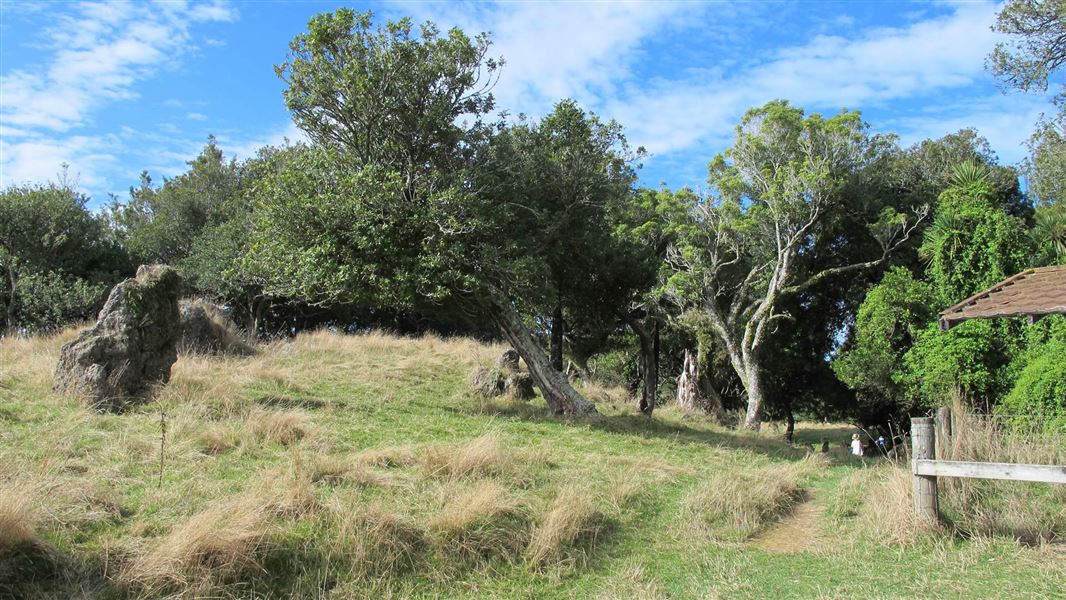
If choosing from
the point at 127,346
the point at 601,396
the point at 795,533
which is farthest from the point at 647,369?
the point at 127,346

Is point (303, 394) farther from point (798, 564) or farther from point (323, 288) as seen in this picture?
point (798, 564)

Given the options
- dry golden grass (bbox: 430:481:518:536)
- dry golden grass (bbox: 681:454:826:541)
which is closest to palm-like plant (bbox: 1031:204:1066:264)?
dry golden grass (bbox: 681:454:826:541)

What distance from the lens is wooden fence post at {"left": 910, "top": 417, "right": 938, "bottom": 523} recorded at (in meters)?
7.72

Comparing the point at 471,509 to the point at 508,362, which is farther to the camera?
the point at 508,362

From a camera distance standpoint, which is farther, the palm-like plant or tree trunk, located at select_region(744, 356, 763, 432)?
tree trunk, located at select_region(744, 356, 763, 432)

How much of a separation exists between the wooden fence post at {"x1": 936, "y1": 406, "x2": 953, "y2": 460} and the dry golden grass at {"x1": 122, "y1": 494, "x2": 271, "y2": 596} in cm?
835

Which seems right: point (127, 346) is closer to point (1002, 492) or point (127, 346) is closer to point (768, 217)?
point (1002, 492)

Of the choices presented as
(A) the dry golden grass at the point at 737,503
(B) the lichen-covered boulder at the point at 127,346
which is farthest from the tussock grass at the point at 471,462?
(B) the lichen-covered boulder at the point at 127,346

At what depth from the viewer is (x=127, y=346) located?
469 inches

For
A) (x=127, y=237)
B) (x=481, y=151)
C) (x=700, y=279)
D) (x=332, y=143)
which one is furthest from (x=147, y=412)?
(x=127, y=237)

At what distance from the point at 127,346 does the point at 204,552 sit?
23.9ft

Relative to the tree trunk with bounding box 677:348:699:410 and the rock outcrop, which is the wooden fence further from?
the tree trunk with bounding box 677:348:699:410

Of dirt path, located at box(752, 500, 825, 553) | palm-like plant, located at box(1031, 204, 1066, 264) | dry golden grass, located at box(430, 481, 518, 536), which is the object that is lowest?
dirt path, located at box(752, 500, 825, 553)

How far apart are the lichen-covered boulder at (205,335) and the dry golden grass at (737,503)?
13308 millimetres
